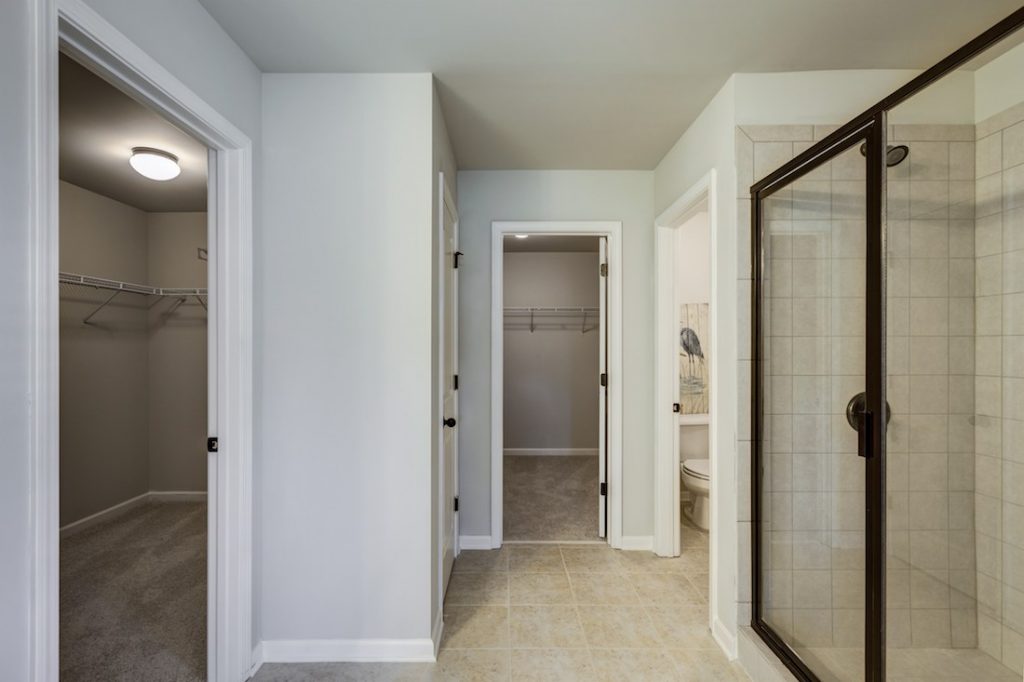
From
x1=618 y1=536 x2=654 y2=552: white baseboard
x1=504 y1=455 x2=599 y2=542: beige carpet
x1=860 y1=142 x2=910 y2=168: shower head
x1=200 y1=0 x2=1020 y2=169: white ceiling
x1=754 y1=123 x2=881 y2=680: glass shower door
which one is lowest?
x1=504 y1=455 x2=599 y2=542: beige carpet

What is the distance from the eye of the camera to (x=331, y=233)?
6.12 ft

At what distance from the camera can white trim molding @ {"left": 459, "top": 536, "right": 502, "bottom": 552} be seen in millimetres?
2873

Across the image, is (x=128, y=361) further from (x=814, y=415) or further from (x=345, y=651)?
(x=814, y=415)

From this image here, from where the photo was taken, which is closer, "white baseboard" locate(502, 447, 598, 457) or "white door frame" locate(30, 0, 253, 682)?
"white door frame" locate(30, 0, 253, 682)

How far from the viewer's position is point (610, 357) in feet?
9.59

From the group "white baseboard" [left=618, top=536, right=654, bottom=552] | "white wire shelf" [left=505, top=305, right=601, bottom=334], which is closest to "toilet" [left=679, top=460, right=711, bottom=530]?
"white baseboard" [left=618, top=536, right=654, bottom=552]

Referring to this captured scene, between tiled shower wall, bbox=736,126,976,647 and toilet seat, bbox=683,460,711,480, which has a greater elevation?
tiled shower wall, bbox=736,126,976,647

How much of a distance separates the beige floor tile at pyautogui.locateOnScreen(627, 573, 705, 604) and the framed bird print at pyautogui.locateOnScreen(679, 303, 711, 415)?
133 cm

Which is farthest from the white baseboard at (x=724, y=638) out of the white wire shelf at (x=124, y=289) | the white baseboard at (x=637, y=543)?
the white wire shelf at (x=124, y=289)

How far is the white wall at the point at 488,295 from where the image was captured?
2893mm

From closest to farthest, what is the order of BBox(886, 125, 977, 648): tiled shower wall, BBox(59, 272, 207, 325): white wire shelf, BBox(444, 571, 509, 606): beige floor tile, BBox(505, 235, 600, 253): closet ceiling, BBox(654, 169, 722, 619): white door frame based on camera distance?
BBox(886, 125, 977, 648): tiled shower wall < BBox(444, 571, 509, 606): beige floor tile < BBox(654, 169, 722, 619): white door frame < BBox(59, 272, 207, 325): white wire shelf < BBox(505, 235, 600, 253): closet ceiling

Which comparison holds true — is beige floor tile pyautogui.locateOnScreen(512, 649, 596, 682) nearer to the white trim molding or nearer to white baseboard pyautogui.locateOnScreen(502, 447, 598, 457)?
the white trim molding

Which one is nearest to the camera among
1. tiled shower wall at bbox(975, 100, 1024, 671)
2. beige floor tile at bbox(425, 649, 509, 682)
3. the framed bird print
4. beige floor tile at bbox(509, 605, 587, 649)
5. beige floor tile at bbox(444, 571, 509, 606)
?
tiled shower wall at bbox(975, 100, 1024, 671)

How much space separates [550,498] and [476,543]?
1.11 meters
